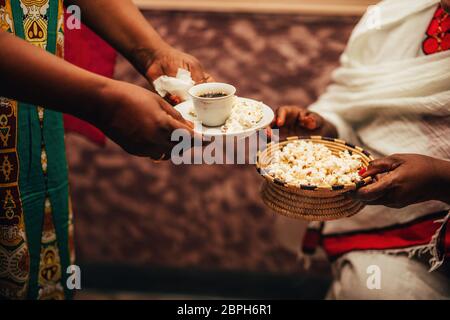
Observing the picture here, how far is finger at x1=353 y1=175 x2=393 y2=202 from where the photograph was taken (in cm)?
105

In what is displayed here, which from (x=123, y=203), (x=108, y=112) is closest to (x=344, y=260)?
(x=108, y=112)

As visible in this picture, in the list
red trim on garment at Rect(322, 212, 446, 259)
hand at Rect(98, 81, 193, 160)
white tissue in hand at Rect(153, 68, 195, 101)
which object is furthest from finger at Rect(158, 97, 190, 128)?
red trim on garment at Rect(322, 212, 446, 259)

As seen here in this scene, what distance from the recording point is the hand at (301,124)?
56.6 inches

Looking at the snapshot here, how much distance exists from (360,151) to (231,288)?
1.45 meters

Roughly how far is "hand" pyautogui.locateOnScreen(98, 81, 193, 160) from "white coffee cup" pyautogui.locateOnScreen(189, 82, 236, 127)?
0.35ft

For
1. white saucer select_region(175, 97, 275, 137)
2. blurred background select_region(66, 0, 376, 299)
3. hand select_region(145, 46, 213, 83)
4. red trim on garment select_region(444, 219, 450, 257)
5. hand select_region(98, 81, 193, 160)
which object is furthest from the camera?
blurred background select_region(66, 0, 376, 299)

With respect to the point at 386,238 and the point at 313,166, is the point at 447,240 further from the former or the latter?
the point at 313,166

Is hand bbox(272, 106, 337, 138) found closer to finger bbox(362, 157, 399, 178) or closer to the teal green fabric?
finger bbox(362, 157, 399, 178)

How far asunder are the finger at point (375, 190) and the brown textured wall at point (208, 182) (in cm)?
112

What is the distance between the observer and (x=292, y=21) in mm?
2031

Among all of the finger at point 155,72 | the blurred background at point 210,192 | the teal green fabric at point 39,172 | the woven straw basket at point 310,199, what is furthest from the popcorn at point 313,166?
the blurred background at point 210,192

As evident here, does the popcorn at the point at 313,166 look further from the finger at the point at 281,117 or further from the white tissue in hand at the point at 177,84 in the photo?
the white tissue in hand at the point at 177,84

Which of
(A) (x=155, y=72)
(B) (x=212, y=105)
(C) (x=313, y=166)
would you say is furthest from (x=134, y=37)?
(C) (x=313, y=166)
